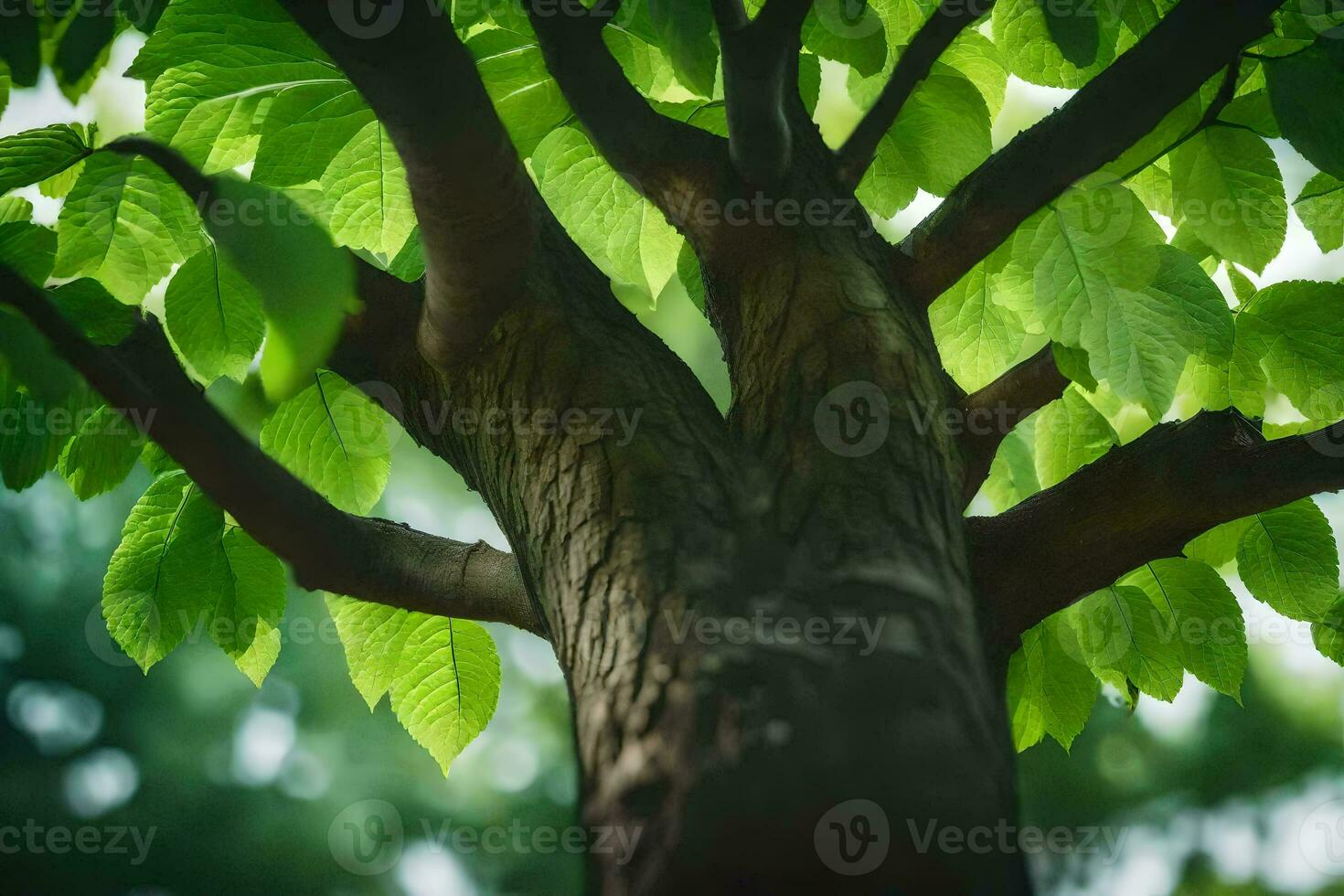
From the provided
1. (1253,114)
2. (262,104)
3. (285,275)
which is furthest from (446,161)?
Result: (1253,114)

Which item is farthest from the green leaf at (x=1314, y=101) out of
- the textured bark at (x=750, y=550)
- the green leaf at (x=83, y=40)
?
the green leaf at (x=83, y=40)

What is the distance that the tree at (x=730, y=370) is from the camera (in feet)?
1.86

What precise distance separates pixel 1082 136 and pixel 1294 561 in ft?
1.69

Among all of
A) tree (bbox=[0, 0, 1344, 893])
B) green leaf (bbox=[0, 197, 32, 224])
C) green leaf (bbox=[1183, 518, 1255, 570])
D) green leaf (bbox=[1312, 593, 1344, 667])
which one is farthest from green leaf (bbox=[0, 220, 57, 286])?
green leaf (bbox=[1312, 593, 1344, 667])

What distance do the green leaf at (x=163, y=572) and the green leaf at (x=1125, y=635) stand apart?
2.83 ft

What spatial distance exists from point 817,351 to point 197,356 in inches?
21.1

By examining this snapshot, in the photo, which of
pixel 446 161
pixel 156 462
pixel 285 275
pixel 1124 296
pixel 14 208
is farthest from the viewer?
pixel 156 462

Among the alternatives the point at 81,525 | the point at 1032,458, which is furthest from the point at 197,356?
the point at 81,525

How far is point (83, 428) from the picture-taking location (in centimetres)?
91

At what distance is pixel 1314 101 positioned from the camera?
0.74m

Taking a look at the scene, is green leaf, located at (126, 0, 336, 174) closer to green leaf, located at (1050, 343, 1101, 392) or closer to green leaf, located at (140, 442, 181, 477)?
green leaf, located at (140, 442, 181, 477)

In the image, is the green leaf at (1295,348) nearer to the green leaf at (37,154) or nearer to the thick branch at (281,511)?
the thick branch at (281,511)

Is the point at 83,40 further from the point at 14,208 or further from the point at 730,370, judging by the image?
the point at 730,370

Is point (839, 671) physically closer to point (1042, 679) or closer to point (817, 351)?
point (817, 351)
